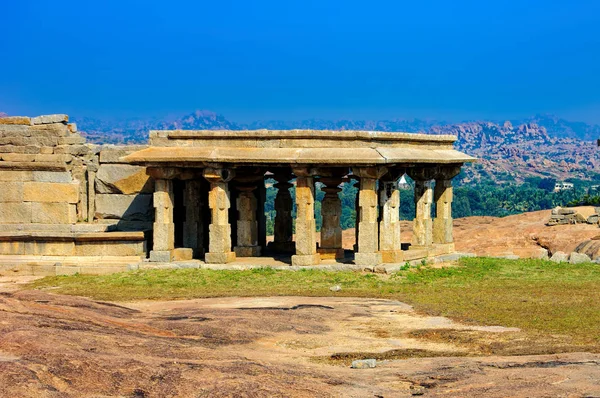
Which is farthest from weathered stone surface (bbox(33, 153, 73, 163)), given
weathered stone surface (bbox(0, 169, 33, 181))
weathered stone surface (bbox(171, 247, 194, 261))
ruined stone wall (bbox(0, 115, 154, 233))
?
weathered stone surface (bbox(171, 247, 194, 261))

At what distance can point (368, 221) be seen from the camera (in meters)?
21.5

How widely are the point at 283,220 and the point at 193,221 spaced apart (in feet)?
10.4

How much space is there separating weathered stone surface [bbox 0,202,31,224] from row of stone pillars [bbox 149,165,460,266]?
3813 millimetres

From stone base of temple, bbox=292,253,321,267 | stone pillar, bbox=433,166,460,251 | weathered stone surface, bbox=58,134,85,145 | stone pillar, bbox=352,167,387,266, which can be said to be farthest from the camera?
stone pillar, bbox=433,166,460,251

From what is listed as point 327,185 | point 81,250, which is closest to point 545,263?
point 327,185

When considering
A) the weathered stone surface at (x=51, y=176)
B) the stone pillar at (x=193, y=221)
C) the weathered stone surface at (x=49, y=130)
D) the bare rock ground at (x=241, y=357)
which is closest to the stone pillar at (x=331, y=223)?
the stone pillar at (x=193, y=221)

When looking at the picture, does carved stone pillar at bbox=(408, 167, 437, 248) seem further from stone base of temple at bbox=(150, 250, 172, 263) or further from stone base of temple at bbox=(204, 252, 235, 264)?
stone base of temple at bbox=(150, 250, 172, 263)

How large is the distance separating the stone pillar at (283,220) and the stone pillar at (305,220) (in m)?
3.95

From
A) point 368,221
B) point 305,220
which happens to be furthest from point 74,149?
point 368,221

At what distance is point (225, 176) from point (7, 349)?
11.9m

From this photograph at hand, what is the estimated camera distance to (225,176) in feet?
73.3

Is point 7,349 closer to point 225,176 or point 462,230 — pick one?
point 225,176

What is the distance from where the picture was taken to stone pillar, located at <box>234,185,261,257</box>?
940 inches

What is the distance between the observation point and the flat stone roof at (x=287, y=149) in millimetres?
21281
